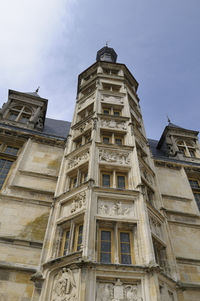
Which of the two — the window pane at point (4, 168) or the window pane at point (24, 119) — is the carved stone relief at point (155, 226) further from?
the window pane at point (24, 119)

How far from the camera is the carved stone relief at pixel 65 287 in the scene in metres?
5.98

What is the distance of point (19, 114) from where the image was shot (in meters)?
17.4

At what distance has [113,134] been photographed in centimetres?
1262

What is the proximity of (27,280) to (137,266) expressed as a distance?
3841 millimetres

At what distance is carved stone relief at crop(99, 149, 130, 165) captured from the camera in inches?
412

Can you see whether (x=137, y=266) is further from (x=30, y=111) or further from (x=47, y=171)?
(x=30, y=111)

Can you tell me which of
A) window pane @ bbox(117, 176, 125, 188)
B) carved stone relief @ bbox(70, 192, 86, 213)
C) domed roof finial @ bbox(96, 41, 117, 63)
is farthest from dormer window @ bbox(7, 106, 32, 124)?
domed roof finial @ bbox(96, 41, 117, 63)

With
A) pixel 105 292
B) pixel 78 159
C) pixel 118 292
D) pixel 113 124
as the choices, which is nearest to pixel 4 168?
pixel 78 159

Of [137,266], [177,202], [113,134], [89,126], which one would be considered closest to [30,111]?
[89,126]

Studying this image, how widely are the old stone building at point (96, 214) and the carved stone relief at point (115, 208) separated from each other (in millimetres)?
36

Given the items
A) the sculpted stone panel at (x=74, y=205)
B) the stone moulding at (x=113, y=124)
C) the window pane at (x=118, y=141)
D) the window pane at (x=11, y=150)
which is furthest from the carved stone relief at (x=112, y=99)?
the sculpted stone panel at (x=74, y=205)

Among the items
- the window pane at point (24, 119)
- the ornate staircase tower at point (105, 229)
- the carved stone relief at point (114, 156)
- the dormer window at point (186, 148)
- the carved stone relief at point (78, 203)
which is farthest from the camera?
the dormer window at point (186, 148)

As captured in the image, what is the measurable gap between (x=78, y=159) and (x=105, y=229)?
4.25m

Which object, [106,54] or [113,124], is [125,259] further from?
[106,54]
